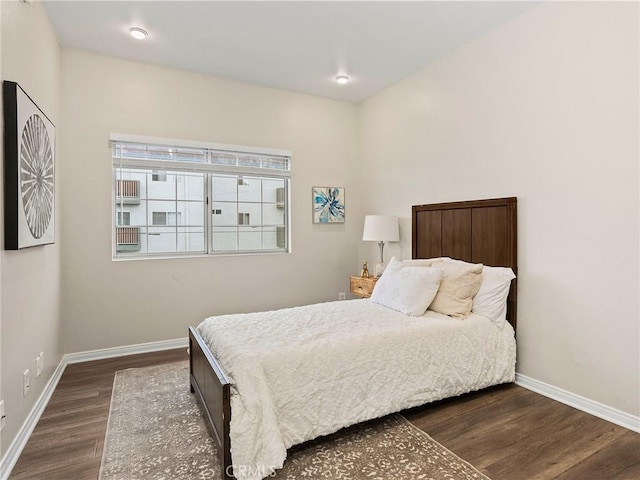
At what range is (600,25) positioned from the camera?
7.74 feet

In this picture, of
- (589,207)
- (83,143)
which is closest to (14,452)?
(83,143)

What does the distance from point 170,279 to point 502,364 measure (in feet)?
10.1

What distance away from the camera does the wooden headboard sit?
288 cm

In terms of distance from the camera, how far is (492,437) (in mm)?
2133

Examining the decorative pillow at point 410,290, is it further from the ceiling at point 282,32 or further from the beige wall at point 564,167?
the ceiling at point 282,32

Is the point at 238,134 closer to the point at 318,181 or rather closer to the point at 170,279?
the point at 318,181

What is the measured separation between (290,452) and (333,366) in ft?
1.65

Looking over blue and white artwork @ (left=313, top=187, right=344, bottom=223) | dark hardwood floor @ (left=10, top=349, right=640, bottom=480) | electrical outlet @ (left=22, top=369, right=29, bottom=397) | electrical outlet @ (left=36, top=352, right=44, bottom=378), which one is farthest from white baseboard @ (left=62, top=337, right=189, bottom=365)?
blue and white artwork @ (left=313, top=187, right=344, bottom=223)

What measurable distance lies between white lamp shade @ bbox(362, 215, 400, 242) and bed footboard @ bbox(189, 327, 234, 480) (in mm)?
2099

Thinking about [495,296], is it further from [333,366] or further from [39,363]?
[39,363]

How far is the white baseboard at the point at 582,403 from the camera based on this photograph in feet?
7.39

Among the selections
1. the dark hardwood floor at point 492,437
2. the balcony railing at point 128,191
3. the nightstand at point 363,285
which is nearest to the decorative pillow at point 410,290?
the dark hardwood floor at point 492,437

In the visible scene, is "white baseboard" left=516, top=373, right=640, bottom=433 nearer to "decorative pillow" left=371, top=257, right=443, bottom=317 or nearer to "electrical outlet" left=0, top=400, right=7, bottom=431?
"decorative pillow" left=371, top=257, right=443, bottom=317

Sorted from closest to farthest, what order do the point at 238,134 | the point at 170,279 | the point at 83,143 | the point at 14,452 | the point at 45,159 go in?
the point at 14,452
the point at 45,159
the point at 83,143
the point at 170,279
the point at 238,134
